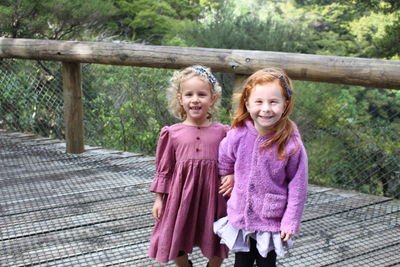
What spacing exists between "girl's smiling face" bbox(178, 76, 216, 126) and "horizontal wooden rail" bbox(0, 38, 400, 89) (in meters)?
1.26

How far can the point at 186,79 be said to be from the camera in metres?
1.79

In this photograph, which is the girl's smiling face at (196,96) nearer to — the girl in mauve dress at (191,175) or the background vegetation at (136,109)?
the girl in mauve dress at (191,175)

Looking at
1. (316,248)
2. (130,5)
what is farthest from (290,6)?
(316,248)

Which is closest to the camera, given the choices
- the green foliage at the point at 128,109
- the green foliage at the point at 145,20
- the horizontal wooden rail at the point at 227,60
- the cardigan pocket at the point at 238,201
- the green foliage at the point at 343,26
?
the cardigan pocket at the point at 238,201

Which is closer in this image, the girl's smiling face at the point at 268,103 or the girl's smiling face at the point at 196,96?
the girl's smiling face at the point at 268,103

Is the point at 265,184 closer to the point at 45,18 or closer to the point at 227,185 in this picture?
the point at 227,185

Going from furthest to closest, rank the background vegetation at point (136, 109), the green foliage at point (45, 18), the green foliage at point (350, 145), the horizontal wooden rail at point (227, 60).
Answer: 1. the green foliage at point (45, 18)
2. the background vegetation at point (136, 109)
3. the green foliage at point (350, 145)
4. the horizontal wooden rail at point (227, 60)

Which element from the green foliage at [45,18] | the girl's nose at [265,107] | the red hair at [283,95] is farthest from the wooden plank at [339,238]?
the green foliage at [45,18]

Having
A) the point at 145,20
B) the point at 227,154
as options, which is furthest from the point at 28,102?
the point at 145,20

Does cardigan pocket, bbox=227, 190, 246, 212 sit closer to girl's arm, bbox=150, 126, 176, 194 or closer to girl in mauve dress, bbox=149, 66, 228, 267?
girl in mauve dress, bbox=149, 66, 228, 267

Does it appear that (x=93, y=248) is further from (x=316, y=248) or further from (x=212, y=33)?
(x=212, y=33)

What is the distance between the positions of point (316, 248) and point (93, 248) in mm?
1103

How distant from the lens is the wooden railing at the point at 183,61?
2736 millimetres

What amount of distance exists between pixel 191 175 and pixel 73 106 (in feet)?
8.20
